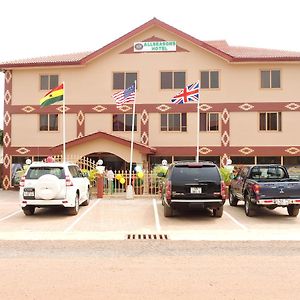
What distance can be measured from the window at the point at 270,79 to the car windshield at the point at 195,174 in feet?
47.1

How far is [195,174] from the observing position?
40.8 ft

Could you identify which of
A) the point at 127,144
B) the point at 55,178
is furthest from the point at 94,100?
the point at 55,178

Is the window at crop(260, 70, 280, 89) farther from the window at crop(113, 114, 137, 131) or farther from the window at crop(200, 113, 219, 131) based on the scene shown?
the window at crop(113, 114, 137, 131)

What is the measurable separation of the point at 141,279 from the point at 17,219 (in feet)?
26.9

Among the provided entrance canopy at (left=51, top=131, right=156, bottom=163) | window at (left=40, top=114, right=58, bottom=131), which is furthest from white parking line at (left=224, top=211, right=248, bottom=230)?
window at (left=40, top=114, right=58, bottom=131)

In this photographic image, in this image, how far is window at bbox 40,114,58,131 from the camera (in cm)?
2627

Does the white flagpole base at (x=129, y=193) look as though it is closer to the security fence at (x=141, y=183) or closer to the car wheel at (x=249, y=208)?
the security fence at (x=141, y=183)

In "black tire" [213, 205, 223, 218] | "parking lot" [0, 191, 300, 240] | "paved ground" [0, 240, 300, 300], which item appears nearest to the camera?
"paved ground" [0, 240, 300, 300]

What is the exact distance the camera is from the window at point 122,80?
84.7 feet

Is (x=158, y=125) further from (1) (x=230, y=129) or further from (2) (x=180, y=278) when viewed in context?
(2) (x=180, y=278)

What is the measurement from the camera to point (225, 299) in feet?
17.2

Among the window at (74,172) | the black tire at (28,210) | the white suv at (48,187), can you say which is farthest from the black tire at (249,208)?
the black tire at (28,210)

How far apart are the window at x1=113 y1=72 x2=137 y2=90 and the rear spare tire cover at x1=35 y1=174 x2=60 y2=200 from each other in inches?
552

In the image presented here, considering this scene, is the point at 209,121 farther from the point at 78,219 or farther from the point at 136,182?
the point at 78,219
